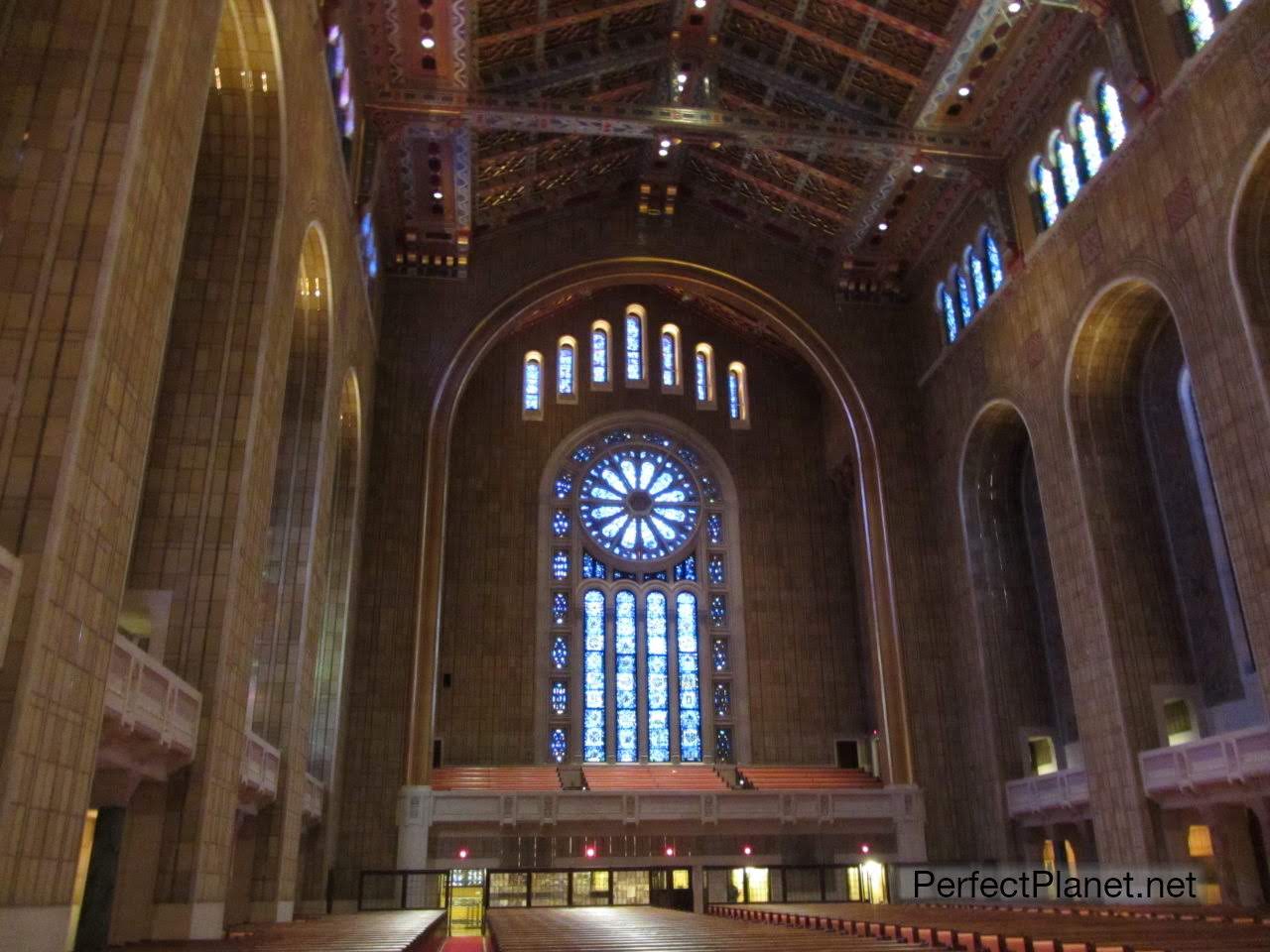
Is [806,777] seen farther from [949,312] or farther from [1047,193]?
[1047,193]

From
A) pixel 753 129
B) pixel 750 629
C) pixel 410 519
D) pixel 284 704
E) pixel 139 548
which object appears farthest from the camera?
pixel 750 629

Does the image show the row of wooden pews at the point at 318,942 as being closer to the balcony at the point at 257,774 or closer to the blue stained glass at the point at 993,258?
the balcony at the point at 257,774

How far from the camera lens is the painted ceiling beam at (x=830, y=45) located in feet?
68.7

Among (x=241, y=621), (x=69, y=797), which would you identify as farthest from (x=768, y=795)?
(x=69, y=797)

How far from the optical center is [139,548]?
12227mm

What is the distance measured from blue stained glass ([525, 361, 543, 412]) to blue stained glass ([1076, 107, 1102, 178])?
15.3 metres

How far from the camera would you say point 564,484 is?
28.7 meters

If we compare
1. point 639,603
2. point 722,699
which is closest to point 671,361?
point 639,603

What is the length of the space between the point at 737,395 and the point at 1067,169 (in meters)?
12.4

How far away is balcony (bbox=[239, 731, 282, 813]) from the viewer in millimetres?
13875

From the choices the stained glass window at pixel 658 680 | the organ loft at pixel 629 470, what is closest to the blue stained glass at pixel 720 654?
the organ loft at pixel 629 470

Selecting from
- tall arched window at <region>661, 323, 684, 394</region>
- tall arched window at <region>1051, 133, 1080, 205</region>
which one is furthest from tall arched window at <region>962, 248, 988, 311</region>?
tall arched window at <region>661, 323, 684, 394</region>

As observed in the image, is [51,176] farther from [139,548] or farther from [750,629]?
[750,629]

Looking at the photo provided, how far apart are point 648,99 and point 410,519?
1153 centimetres
